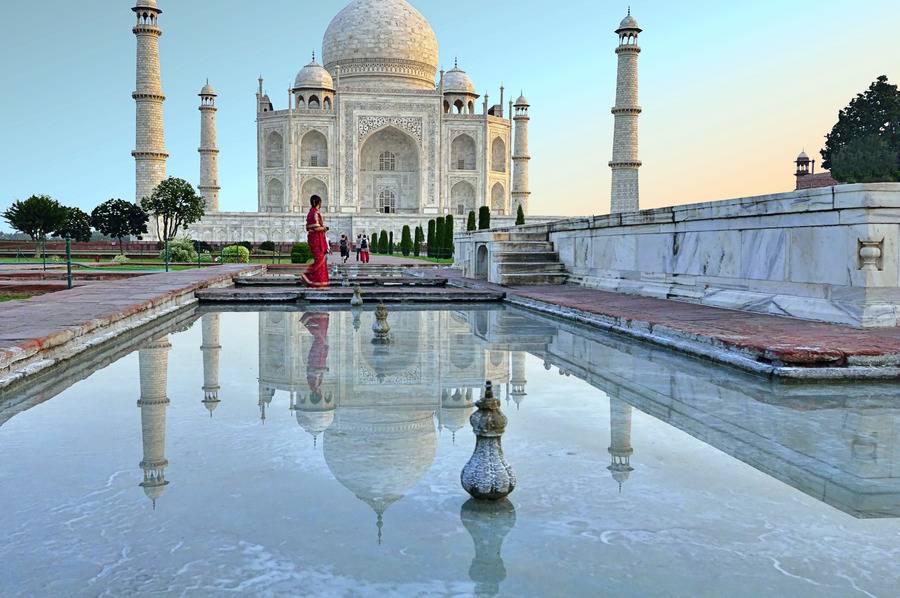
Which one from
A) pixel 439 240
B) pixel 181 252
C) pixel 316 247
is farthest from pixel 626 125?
pixel 316 247

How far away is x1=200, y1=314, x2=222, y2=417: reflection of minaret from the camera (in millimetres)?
3029

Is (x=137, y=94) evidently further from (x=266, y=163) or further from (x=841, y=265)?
(x=841, y=265)

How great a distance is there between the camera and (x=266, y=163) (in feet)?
122

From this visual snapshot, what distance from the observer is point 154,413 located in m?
2.78

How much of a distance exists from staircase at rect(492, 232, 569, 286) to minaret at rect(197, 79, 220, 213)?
89.5ft

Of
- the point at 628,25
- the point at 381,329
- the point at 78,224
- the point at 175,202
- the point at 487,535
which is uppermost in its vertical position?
the point at 628,25

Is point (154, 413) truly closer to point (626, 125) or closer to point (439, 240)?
point (439, 240)

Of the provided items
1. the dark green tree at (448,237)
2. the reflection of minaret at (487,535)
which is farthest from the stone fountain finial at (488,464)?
the dark green tree at (448,237)

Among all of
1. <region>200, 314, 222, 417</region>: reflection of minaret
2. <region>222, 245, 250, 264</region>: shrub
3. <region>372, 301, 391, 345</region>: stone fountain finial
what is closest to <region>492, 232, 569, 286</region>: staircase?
<region>200, 314, 222, 417</region>: reflection of minaret

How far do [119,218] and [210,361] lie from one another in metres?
28.7

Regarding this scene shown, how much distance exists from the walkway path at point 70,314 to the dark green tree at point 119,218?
2349 centimetres

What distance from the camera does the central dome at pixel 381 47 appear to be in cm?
3753

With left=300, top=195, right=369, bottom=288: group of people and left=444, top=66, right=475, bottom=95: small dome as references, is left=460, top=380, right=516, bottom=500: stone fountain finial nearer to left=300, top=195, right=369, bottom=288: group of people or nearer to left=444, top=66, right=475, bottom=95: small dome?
left=300, top=195, right=369, bottom=288: group of people

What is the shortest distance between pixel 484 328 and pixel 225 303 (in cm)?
333
